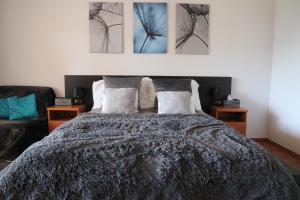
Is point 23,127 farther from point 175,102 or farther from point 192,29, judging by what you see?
point 192,29

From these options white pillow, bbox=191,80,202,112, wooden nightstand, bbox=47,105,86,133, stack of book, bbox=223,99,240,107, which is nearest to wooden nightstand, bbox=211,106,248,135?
stack of book, bbox=223,99,240,107

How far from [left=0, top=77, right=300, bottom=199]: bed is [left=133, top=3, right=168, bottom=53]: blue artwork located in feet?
6.87

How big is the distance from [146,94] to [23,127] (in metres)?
1.55

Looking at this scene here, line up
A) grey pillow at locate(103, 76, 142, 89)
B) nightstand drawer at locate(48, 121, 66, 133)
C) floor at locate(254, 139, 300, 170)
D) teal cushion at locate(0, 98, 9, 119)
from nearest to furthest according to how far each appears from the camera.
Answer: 1. floor at locate(254, 139, 300, 170)
2. grey pillow at locate(103, 76, 142, 89)
3. nightstand drawer at locate(48, 121, 66, 133)
4. teal cushion at locate(0, 98, 9, 119)

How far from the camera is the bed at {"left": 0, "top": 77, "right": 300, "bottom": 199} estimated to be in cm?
118

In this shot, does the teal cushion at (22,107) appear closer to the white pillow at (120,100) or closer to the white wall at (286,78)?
the white pillow at (120,100)

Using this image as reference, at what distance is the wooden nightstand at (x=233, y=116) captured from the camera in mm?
3117

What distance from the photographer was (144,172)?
1.24 m

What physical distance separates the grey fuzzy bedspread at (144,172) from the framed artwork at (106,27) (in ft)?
6.82

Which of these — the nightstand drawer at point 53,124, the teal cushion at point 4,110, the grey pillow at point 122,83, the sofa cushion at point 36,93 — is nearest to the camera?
the grey pillow at point 122,83

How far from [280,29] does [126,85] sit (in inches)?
91.3

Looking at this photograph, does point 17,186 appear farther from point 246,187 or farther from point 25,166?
point 246,187

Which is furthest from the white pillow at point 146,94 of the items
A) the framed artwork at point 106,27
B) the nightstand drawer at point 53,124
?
the nightstand drawer at point 53,124

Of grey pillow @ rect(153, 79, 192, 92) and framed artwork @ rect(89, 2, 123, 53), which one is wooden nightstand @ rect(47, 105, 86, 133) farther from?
grey pillow @ rect(153, 79, 192, 92)
